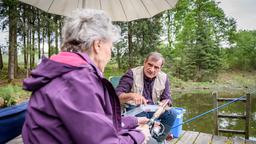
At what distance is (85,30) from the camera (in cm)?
134

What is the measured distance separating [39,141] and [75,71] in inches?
11.8

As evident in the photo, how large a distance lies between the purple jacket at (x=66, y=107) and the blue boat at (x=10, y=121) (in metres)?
0.46

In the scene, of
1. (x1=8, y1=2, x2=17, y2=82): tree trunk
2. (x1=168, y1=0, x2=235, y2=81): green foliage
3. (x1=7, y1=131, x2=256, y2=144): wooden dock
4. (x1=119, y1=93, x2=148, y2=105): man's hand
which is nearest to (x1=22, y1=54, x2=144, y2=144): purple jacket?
(x1=119, y1=93, x2=148, y2=105): man's hand

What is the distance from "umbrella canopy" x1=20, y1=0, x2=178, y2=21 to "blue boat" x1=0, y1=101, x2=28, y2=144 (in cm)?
107

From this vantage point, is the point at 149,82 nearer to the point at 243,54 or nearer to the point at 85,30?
the point at 85,30

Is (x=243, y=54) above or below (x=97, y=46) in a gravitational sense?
above

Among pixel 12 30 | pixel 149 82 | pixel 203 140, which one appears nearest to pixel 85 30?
pixel 149 82

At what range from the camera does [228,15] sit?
25969mm

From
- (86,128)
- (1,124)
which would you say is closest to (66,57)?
(86,128)

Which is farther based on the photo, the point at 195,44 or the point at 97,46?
the point at 195,44

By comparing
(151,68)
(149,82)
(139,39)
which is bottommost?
(149,82)

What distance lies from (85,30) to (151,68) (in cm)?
187

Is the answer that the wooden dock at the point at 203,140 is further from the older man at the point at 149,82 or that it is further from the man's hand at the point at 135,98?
the man's hand at the point at 135,98

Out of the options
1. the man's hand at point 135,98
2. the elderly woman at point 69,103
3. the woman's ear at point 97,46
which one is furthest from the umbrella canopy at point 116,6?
the elderly woman at point 69,103
